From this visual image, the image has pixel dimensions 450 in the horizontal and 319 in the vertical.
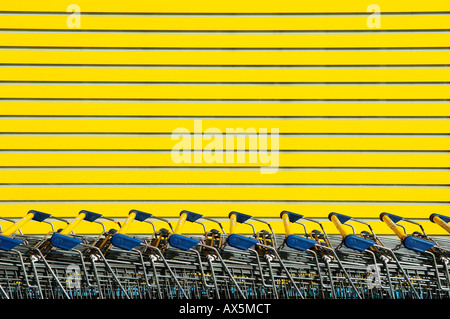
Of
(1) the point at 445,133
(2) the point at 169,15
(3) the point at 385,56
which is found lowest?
(1) the point at 445,133

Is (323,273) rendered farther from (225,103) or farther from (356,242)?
(225,103)

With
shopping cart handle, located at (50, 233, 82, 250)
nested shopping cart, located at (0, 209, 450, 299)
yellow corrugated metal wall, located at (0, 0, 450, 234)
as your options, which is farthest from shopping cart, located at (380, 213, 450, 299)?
shopping cart handle, located at (50, 233, 82, 250)

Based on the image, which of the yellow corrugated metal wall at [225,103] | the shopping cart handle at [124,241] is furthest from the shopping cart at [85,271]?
the yellow corrugated metal wall at [225,103]

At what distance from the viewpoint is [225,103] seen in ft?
16.1

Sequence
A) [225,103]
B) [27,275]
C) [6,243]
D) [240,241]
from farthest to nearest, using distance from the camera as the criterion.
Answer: [225,103], [27,275], [240,241], [6,243]

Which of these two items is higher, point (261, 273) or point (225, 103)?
point (225, 103)

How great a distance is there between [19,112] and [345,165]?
12.8ft

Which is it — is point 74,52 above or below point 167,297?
above

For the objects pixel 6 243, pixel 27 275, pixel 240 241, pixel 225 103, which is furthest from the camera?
pixel 225 103

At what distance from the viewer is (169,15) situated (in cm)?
482

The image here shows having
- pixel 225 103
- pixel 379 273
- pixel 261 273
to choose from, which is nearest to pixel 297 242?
pixel 261 273

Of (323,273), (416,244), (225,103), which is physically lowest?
(323,273)
